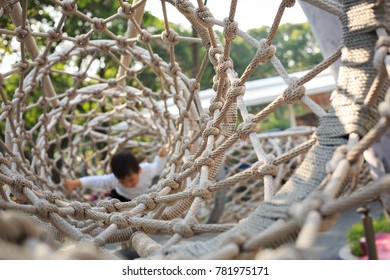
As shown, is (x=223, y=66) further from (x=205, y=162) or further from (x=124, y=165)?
(x=124, y=165)

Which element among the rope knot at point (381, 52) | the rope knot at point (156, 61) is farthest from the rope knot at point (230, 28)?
the rope knot at point (156, 61)

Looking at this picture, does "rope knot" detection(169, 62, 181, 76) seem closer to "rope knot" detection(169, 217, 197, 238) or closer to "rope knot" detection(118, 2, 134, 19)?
"rope knot" detection(118, 2, 134, 19)

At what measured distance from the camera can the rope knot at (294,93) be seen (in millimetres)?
636

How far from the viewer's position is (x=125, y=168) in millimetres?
1712

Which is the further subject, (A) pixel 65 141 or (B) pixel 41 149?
(A) pixel 65 141

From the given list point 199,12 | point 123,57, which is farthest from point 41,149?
point 199,12

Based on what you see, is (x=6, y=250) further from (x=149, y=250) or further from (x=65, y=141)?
(x=65, y=141)

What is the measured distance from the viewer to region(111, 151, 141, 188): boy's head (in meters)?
1.71

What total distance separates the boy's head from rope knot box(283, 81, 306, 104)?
3.73ft

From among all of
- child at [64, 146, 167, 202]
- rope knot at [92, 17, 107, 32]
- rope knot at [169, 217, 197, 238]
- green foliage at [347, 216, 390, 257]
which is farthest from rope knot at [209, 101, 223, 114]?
green foliage at [347, 216, 390, 257]

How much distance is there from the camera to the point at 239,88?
753mm

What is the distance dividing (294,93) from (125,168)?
1159mm

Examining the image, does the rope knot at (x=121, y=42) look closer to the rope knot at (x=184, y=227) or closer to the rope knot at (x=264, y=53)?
the rope knot at (x=264, y=53)
